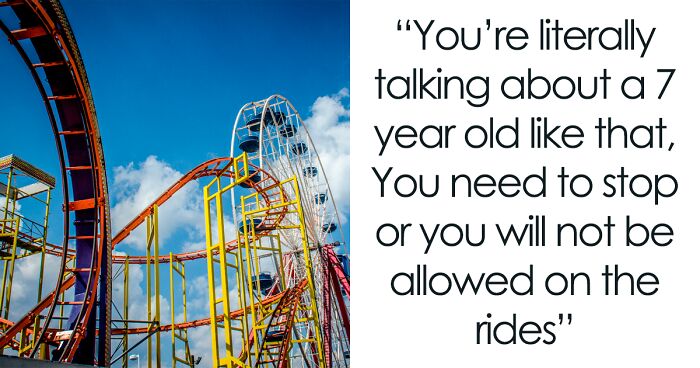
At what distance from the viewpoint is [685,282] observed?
307 cm

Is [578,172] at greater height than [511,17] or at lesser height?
lesser

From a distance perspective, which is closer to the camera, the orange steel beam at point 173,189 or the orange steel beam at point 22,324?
the orange steel beam at point 22,324

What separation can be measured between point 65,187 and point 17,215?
763cm

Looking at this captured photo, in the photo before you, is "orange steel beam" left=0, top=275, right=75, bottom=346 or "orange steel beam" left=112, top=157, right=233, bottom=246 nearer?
"orange steel beam" left=0, top=275, right=75, bottom=346

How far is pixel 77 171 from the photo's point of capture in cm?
1187

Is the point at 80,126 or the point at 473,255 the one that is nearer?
the point at 473,255

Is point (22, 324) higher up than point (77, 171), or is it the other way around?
point (77, 171)

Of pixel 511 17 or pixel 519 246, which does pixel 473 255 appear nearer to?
pixel 519 246

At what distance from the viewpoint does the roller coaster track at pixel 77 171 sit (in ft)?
34.7

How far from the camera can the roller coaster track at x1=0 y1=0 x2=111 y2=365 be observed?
10.6 metres

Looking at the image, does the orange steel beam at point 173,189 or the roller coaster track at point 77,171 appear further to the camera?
the orange steel beam at point 173,189

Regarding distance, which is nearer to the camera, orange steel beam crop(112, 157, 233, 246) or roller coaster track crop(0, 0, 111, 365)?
roller coaster track crop(0, 0, 111, 365)

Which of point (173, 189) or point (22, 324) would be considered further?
point (173, 189)

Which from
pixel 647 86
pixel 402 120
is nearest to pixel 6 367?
pixel 402 120
